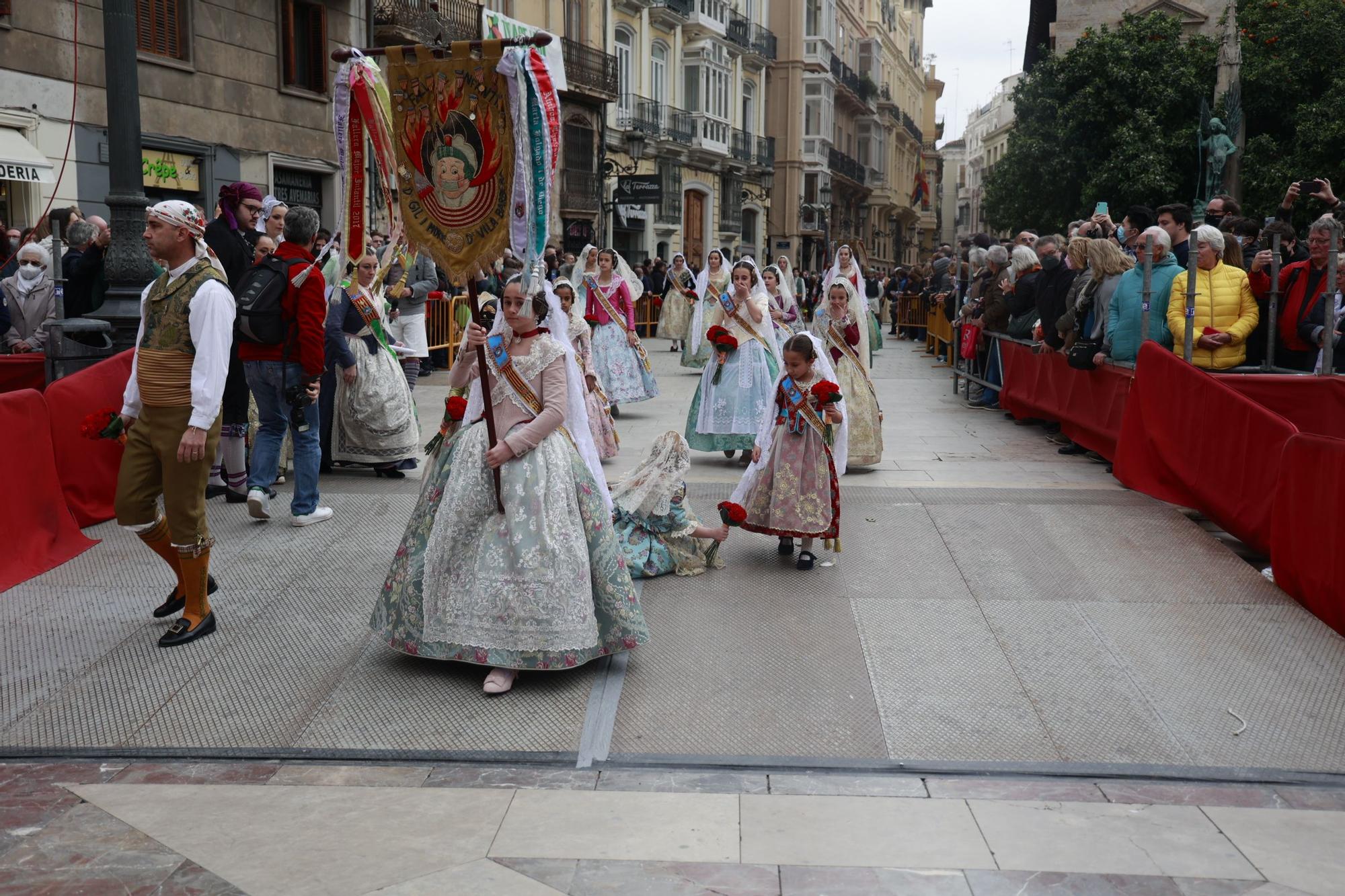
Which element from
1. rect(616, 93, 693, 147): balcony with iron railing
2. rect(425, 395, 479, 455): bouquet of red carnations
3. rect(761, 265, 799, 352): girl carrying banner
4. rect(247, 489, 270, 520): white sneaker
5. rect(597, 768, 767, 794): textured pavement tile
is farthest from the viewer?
rect(616, 93, 693, 147): balcony with iron railing

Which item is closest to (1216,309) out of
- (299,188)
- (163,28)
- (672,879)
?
(672,879)

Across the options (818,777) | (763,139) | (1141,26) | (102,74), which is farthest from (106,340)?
(763,139)

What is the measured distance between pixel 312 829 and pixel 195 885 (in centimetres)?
43

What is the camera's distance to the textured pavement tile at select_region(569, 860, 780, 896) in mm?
3395

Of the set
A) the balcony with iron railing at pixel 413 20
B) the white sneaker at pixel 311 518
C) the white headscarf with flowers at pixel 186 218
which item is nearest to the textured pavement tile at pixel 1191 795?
the white headscarf with flowers at pixel 186 218

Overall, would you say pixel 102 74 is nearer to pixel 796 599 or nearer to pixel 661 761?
pixel 796 599

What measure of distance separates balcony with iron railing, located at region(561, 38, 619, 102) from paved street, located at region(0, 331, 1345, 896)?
24234 mm

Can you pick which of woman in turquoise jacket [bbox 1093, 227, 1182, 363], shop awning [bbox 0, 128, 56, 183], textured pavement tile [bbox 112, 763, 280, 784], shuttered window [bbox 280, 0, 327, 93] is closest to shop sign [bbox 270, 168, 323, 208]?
shuttered window [bbox 280, 0, 327, 93]

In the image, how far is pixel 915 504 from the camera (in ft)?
27.2

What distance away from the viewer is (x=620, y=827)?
3.81m

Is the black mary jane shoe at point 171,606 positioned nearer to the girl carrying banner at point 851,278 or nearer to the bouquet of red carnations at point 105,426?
the bouquet of red carnations at point 105,426

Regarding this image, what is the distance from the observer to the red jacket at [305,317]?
7.15 meters

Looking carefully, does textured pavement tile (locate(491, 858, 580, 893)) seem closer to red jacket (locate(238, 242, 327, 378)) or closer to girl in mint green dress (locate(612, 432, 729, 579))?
girl in mint green dress (locate(612, 432, 729, 579))

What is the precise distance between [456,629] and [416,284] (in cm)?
665
